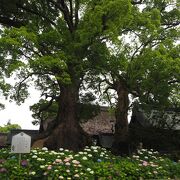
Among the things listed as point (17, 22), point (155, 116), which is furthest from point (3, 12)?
point (155, 116)

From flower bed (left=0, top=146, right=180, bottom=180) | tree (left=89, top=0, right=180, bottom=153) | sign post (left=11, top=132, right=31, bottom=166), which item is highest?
tree (left=89, top=0, right=180, bottom=153)

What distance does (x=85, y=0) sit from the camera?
1505 centimetres

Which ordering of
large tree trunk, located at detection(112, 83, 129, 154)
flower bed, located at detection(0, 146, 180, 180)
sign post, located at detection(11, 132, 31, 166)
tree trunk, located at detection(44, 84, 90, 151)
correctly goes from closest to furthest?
flower bed, located at detection(0, 146, 180, 180) → sign post, located at detection(11, 132, 31, 166) → tree trunk, located at detection(44, 84, 90, 151) → large tree trunk, located at detection(112, 83, 129, 154)

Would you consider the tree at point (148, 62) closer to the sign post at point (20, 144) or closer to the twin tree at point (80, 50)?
the twin tree at point (80, 50)

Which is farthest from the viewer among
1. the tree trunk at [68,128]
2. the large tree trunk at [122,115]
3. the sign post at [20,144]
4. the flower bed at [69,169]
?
the large tree trunk at [122,115]

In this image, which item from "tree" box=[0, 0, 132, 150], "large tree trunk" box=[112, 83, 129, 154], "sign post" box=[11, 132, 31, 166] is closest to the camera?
"sign post" box=[11, 132, 31, 166]

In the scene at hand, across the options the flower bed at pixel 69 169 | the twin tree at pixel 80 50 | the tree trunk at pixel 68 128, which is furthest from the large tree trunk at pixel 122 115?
the flower bed at pixel 69 169

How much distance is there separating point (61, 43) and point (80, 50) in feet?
4.79

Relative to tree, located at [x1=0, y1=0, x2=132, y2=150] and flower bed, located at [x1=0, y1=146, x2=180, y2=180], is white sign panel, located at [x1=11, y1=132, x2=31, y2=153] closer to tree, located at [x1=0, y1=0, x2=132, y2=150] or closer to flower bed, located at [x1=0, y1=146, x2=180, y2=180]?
flower bed, located at [x1=0, y1=146, x2=180, y2=180]

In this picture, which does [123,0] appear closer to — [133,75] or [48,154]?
[133,75]

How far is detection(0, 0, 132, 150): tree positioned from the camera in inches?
502

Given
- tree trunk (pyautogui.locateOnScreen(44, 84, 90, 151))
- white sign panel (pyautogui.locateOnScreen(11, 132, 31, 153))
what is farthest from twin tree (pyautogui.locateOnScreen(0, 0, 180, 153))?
white sign panel (pyautogui.locateOnScreen(11, 132, 31, 153))

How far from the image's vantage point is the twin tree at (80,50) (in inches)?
507

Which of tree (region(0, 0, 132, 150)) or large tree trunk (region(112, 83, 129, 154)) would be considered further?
large tree trunk (region(112, 83, 129, 154))
